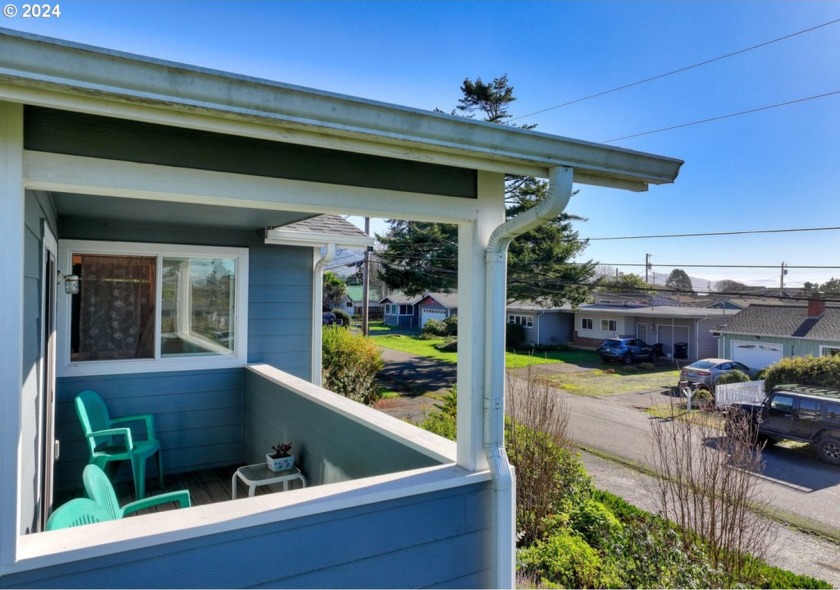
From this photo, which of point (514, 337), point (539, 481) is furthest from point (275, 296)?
point (514, 337)

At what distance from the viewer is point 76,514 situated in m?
2.00

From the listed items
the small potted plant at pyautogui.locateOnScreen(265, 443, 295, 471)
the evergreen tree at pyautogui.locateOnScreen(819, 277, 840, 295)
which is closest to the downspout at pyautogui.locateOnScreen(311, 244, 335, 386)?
the small potted plant at pyautogui.locateOnScreen(265, 443, 295, 471)

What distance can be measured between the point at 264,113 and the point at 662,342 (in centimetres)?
2647

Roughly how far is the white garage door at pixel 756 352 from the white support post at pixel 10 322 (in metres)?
22.8

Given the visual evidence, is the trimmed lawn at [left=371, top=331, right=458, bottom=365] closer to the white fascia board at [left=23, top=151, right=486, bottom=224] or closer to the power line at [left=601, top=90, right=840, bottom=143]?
the power line at [left=601, top=90, right=840, bottom=143]

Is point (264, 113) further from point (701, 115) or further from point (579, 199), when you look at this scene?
point (579, 199)

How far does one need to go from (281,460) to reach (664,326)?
24.8 metres

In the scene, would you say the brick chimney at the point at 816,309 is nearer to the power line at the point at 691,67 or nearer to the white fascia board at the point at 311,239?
the power line at the point at 691,67

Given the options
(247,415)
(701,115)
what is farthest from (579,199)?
(247,415)

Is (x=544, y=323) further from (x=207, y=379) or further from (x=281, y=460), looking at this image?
(x=281, y=460)

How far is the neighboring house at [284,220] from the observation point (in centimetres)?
141

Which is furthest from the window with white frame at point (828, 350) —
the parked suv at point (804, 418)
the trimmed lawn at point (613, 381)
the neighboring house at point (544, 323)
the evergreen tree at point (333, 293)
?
the evergreen tree at point (333, 293)

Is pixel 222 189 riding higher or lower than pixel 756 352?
higher

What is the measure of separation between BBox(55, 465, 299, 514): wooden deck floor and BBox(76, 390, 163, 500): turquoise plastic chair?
124 millimetres
